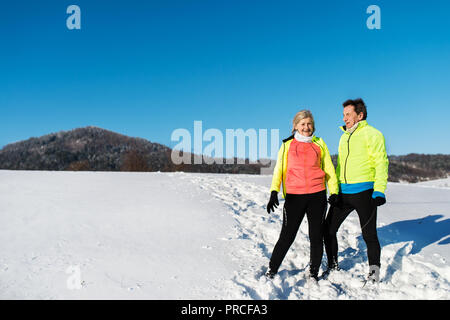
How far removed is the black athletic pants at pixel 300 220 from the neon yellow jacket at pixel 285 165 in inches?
6.2

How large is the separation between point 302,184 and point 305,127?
0.57 m

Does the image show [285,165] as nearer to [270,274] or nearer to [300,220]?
[300,220]

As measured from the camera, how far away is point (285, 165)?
3.31 metres

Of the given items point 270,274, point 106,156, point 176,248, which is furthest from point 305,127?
point 106,156

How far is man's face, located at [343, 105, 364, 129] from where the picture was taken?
3.49 meters

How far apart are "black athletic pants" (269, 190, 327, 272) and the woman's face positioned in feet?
2.00

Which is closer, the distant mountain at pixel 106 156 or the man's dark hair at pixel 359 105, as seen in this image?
the man's dark hair at pixel 359 105

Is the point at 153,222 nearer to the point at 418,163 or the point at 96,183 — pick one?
the point at 96,183

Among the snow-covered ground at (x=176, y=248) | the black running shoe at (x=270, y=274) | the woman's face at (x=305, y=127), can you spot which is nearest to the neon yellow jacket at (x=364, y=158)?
the woman's face at (x=305, y=127)

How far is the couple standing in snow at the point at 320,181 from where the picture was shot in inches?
126

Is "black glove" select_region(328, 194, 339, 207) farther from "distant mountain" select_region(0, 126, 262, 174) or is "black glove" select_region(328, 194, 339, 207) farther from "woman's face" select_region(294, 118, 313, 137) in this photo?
"distant mountain" select_region(0, 126, 262, 174)

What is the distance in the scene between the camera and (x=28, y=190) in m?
6.05

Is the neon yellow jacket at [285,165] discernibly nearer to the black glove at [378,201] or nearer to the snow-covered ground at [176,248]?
the black glove at [378,201]
